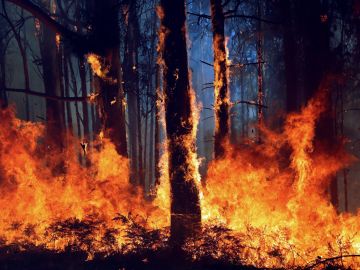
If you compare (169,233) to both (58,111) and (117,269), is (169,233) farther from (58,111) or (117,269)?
(58,111)

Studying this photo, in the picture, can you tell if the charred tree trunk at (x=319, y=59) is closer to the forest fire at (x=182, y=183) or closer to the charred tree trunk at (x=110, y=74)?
the forest fire at (x=182, y=183)

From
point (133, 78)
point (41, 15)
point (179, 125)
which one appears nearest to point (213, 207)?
point (179, 125)

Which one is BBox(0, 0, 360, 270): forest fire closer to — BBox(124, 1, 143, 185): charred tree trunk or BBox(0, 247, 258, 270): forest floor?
BBox(0, 247, 258, 270): forest floor

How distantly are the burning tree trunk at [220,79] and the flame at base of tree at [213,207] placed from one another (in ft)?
1.62

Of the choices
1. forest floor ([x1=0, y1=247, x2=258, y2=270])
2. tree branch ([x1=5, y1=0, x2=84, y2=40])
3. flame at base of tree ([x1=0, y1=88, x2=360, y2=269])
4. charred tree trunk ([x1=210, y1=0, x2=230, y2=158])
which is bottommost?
forest floor ([x1=0, y1=247, x2=258, y2=270])

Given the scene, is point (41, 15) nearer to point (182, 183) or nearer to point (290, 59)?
point (182, 183)

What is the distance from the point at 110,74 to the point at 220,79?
311 centimetres

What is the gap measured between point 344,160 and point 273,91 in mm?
13598

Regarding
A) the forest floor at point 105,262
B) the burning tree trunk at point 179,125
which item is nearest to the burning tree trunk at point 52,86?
the forest floor at point 105,262

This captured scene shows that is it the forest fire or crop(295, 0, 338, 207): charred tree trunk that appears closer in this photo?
the forest fire

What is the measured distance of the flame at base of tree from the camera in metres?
8.42

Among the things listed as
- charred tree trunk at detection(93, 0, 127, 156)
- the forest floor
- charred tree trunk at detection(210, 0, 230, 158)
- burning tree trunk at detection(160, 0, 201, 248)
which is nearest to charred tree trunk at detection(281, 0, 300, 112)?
Answer: charred tree trunk at detection(210, 0, 230, 158)

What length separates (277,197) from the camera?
1031 centimetres

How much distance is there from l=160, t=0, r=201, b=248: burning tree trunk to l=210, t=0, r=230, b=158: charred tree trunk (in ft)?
7.53
